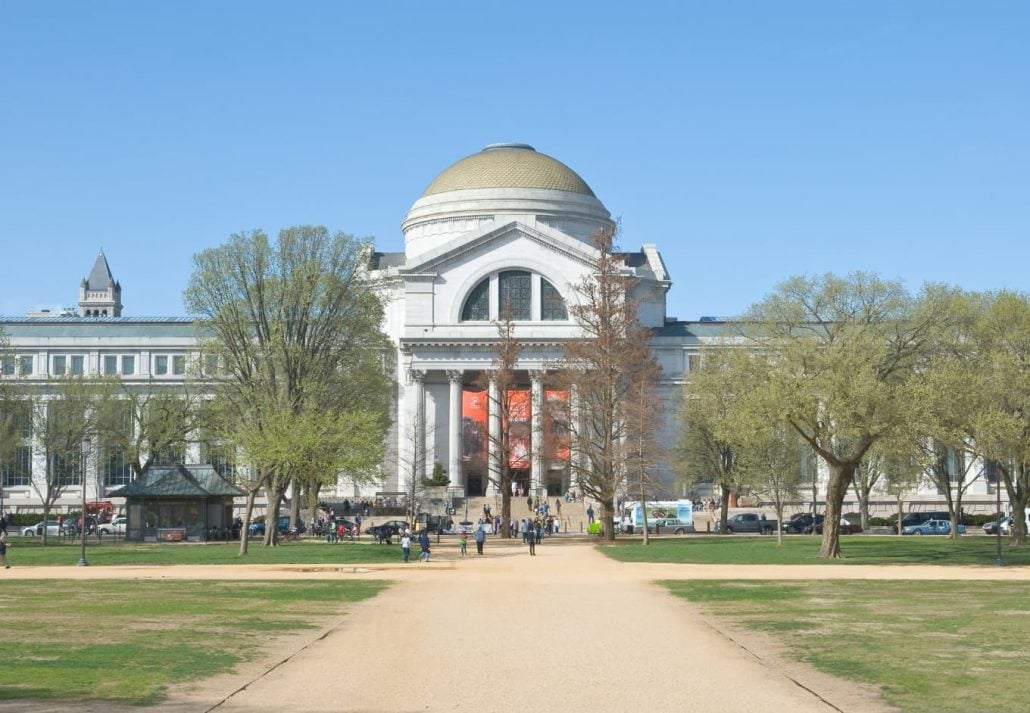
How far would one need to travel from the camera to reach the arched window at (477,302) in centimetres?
12444

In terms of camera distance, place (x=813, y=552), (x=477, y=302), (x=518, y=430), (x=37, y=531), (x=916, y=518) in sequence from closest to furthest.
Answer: (x=813, y=552), (x=916, y=518), (x=37, y=531), (x=518, y=430), (x=477, y=302)

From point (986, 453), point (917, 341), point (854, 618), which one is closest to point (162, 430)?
point (917, 341)

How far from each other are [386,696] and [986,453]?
41866 mm

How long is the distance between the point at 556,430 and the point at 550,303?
120 ft

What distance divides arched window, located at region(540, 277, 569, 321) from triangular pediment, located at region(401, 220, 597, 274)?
9.95 ft

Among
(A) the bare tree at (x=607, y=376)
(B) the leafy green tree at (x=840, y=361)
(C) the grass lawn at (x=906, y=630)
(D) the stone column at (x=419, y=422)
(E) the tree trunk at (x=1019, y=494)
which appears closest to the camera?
(C) the grass lawn at (x=906, y=630)

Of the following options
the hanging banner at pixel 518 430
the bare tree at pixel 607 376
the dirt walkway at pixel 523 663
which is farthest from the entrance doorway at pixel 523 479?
the dirt walkway at pixel 523 663

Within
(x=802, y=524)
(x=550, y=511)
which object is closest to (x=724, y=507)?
(x=802, y=524)

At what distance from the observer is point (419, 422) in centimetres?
11819

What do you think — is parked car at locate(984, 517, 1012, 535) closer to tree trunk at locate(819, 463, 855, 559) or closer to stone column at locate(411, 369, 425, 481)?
tree trunk at locate(819, 463, 855, 559)

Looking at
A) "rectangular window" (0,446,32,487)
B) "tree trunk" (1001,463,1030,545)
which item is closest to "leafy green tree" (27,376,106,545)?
"rectangular window" (0,446,32,487)

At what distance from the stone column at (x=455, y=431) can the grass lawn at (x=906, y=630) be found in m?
71.5

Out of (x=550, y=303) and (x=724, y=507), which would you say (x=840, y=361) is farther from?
(x=550, y=303)

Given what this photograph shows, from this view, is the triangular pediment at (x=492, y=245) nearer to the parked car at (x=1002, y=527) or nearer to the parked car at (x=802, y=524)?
the parked car at (x=802, y=524)
